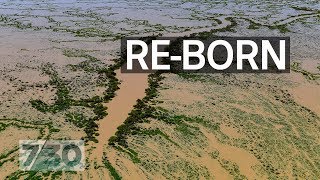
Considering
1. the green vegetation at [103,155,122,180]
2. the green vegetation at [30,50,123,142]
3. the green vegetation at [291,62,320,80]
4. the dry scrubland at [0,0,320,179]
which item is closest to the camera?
the green vegetation at [103,155,122,180]

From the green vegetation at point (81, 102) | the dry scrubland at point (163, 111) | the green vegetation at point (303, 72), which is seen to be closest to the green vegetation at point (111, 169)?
the dry scrubland at point (163, 111)

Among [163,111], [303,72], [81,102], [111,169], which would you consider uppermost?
[303,72]

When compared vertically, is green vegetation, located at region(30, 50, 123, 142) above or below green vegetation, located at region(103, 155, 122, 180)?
above

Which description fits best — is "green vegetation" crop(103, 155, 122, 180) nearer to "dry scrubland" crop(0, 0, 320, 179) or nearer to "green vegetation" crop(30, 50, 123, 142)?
"dry scrubland" crop(0, 0, 320, 179)

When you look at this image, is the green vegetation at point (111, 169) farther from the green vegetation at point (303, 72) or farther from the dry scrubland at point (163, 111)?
the green vegetation at point (303, 72)

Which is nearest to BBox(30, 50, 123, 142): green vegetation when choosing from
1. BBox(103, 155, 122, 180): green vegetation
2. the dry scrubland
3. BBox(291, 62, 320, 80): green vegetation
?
the dry scrubland

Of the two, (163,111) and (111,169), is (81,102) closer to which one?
(163,111)

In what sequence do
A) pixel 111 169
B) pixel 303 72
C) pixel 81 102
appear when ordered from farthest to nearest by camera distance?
pixel 303 72 < pixel 81 102 < pixel 111 169

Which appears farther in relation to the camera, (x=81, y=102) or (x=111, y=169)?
(x=81, y=102)

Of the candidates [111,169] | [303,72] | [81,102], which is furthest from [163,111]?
[303,72]
